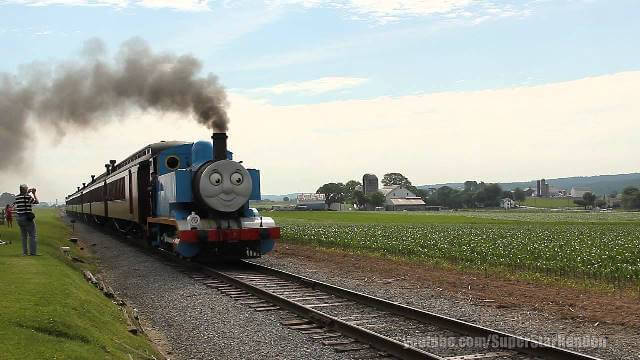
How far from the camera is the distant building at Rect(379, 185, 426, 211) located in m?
166

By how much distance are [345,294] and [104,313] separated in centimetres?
433

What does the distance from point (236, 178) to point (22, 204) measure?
5.54 meters

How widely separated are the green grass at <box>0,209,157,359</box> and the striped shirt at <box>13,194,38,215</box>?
128 inches

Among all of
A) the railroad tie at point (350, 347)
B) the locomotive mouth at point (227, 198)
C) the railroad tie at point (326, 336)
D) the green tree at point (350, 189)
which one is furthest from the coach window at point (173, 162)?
the green tree at point (350, 189)

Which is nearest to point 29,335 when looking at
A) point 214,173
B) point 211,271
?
point 211,271

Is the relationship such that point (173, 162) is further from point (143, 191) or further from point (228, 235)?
point (228, 235)

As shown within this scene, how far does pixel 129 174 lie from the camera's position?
22.7m

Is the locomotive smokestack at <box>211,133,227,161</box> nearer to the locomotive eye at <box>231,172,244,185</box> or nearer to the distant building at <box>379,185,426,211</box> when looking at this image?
the locomotive eye at <box>231,172,244,185</box>

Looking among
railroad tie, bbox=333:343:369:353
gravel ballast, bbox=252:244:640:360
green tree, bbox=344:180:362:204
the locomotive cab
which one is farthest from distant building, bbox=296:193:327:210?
railroad tie, bbox=333:343:369:353

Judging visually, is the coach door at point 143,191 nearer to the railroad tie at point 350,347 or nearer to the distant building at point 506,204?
the railroad tie at point 350,347

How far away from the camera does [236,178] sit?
16.7m

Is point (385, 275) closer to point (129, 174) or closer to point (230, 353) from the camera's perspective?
point (230, 353)

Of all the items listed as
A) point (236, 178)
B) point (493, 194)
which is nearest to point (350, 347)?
point (236, 178)

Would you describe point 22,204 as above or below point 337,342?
above
